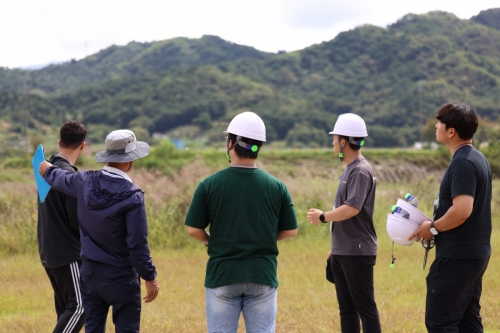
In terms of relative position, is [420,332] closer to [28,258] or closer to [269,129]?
[28,258]

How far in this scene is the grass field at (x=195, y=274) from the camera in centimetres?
735

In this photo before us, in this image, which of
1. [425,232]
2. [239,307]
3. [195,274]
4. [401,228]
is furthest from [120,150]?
[195,274]

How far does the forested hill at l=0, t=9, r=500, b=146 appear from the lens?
308 ft

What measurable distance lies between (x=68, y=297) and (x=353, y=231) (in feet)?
7.83

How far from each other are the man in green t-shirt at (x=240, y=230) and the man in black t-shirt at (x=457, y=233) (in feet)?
4.00

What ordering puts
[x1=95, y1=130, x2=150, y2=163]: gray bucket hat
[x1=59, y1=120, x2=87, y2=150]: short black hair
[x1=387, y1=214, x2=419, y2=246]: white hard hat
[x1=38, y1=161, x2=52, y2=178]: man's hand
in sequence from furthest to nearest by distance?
[x1=59, y1=120, x2=87, y2=150]: short black hair → [x1=38, y1=161, x2=52, y2=178]: man's hand → [x1=387, y1=214, x2=419, y2=246]: white hard hat → [x1=95, y1=130, x2=150, y2=163]: gray bucket hat

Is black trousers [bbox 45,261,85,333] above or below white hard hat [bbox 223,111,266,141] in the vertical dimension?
below

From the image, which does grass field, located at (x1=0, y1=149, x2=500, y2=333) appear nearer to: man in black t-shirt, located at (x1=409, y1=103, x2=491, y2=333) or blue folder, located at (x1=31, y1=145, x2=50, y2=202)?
man in black t-shirt, located at (x1=409, y1=103, x2=491, y2=333)

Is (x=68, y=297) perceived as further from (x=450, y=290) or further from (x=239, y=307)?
(x=450, y=290)

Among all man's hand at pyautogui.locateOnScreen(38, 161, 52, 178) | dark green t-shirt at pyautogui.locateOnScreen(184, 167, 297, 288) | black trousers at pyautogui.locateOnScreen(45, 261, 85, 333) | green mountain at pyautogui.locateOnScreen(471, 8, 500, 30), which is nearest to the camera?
dark green t-shirt at pyautogui.locateOnScreen(184, 167, 297, 288)

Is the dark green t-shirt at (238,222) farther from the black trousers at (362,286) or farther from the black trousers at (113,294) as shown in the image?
the black trousers at (362,286)

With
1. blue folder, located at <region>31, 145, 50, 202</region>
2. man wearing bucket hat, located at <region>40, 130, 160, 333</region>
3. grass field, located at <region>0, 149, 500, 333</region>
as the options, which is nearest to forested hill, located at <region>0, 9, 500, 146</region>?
grass field, located at <region>0, 149, 500, 333</region>

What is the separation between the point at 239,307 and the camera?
4312mm

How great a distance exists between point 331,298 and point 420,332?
1909mm
